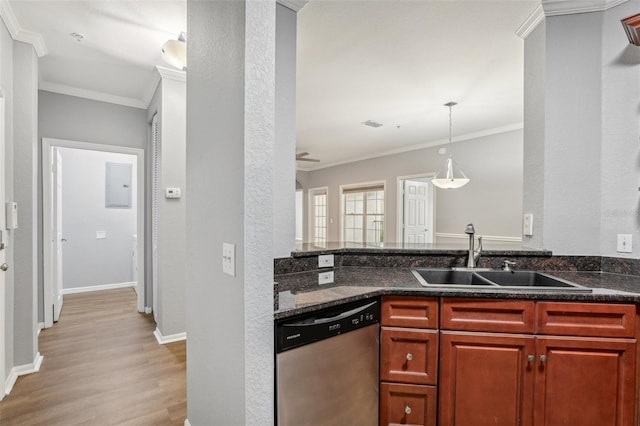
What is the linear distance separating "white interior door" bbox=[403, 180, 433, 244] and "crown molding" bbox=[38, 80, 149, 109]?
15.7ft

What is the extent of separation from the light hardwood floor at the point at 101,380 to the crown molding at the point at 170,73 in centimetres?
256

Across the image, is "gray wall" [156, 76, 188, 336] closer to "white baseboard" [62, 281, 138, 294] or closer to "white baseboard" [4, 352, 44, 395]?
"white baseboard" [4, 352, 44, 395]

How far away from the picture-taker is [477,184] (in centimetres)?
526

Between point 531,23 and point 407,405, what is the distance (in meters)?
2.57

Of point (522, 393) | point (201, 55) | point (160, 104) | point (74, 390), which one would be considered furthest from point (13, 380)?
point (522, 393)

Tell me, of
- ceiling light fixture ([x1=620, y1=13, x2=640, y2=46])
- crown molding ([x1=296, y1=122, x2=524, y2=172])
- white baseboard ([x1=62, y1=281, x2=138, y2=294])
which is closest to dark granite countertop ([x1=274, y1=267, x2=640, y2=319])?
ceiling light fixture ([x1=620, y1=13, x2=640, y2=46])

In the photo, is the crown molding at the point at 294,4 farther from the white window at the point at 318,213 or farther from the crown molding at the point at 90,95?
the white window at the point at 318,213

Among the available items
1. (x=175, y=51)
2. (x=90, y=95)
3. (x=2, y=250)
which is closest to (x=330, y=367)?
(x=175, y=51)

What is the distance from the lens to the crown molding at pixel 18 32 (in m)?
2.12

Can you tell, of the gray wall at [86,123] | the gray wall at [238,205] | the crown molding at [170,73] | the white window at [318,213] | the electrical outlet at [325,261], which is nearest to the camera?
the gray wall at [238,205]

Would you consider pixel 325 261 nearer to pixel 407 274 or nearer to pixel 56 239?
pixel 407 274

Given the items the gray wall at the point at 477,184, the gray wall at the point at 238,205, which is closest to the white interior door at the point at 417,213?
the gray wall at the point at 477,184

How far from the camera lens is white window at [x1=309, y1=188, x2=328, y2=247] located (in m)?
8.91

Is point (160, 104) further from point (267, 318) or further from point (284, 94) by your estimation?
point (267, 318)
